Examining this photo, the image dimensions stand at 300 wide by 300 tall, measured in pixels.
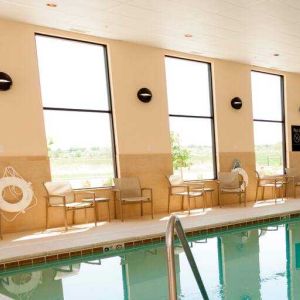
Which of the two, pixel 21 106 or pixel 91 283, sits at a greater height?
pixel 21 106

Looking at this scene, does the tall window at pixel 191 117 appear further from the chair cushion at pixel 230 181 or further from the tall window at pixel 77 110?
the tall window at pixel 77 110

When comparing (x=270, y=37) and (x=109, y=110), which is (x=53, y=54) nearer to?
(x=109, y=110)

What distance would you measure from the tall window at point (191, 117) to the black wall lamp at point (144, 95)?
0.72 m

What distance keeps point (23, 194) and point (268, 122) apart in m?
6.29

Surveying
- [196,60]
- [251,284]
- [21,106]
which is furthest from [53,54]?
[251,284]

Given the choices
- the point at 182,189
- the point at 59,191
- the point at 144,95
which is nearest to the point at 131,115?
the point at 144,95

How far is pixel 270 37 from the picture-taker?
21.0ft

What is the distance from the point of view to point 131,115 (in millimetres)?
6816

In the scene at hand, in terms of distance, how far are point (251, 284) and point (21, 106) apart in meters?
4.12

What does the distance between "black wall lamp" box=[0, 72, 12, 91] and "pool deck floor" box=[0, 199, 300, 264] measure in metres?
2.13

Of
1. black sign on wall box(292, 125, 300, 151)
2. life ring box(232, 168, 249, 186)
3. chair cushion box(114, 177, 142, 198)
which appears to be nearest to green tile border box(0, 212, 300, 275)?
chair cushion box(114, 177, 142, 198)

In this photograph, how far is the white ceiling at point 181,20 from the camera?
485cm

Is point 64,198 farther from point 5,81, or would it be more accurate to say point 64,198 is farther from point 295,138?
point 295,138

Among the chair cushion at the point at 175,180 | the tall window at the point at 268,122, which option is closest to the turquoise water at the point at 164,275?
the chair cushion at the point at 175,180
